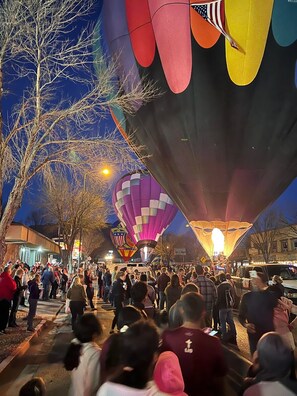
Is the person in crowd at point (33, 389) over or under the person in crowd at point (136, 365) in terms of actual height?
under

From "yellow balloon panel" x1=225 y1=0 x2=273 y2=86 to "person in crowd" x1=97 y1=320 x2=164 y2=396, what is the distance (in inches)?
545

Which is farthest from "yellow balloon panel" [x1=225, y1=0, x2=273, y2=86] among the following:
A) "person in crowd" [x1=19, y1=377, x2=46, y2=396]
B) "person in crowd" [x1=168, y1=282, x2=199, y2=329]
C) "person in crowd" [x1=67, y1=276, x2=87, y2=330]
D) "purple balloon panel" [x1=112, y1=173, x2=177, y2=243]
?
"purple balloon panel" [x1=112, y1=173, x2=177, y2=243]

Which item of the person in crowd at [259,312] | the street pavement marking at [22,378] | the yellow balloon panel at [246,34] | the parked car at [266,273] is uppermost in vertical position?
the yellow balloon panel at [246,34]

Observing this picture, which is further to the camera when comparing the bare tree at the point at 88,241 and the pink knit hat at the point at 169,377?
the bare tree at the point at 88,241

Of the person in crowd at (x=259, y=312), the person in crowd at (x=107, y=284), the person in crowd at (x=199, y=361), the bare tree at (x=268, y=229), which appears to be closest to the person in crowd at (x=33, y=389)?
the person in crowd at (x=199, y=361)

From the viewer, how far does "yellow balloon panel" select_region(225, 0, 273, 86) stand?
46.4 feet

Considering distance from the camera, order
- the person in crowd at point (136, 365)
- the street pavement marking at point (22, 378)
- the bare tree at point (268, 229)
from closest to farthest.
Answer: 1. the person in crowd at point (136, 365)
2. the street pavement marking at point (22, 378)
3. the bare tree at point (268, 229)

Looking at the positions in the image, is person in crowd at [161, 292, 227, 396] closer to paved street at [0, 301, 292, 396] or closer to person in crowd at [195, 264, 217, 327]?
paved street at [0, 301, 292, 396]

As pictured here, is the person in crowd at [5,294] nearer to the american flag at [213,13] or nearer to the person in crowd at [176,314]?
the person in crowd at [176,314]

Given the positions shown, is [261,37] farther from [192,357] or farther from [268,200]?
[192,357]

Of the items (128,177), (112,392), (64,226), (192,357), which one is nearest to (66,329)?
(192,357)

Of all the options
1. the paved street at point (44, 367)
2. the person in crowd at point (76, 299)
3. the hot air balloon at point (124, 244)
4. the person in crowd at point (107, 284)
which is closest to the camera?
the paved street at point (44, 367)

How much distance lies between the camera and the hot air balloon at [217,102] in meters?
14.6

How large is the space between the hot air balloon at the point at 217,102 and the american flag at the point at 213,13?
0.03 m
